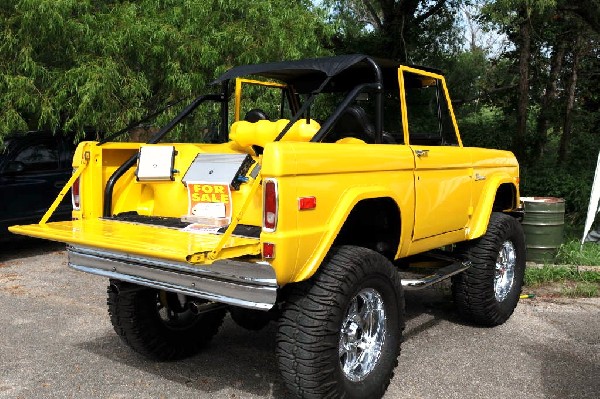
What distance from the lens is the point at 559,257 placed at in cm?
812

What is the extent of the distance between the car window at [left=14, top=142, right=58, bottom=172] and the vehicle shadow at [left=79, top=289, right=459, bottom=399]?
480 cm

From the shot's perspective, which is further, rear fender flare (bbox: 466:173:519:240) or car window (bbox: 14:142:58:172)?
car window (bbox: 14:142:58:172)

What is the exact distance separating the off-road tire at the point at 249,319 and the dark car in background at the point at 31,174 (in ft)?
17.1

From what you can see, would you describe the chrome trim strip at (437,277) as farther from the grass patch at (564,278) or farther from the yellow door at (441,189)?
the grass patch at (564,278)

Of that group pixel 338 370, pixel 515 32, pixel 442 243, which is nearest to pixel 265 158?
pixel 338 370

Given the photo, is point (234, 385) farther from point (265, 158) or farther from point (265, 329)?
point (265, 158)

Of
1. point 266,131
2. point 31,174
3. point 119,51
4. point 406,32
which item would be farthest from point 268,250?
point 406,32

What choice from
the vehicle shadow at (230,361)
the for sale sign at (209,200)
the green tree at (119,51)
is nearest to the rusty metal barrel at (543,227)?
the vehicle shadow at (230,361)

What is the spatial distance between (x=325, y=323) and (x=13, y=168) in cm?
706

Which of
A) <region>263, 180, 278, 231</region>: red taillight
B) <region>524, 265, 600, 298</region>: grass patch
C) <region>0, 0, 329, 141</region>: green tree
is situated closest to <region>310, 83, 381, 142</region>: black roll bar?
<region>263, 180, 278, 231</region>: red taillight

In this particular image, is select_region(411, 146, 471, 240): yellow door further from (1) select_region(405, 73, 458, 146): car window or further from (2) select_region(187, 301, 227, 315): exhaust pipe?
(2) select_region(187, 301, 227, 315): exhaust pipe

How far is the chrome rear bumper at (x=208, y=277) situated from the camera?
3238 millimetres

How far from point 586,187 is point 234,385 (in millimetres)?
9314

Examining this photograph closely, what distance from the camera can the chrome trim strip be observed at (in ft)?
14.2
